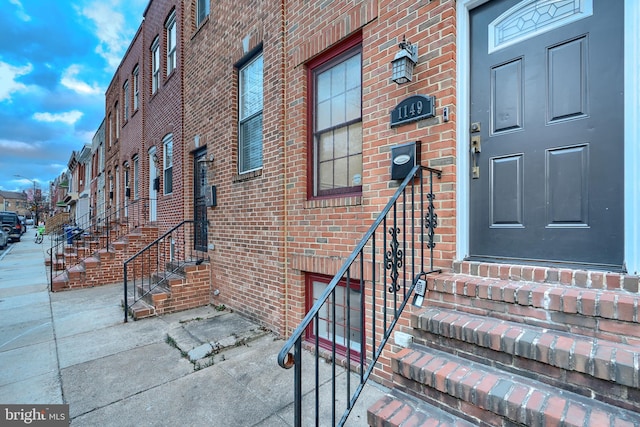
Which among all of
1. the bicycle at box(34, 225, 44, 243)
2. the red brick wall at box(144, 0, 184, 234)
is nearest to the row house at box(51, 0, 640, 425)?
the red brick wall at box(144, 0, 184, 234)

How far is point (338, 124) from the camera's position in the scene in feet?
11.3

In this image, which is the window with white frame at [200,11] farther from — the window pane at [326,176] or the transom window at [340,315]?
the transom window at [340,315]

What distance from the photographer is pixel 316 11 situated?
3.47 m

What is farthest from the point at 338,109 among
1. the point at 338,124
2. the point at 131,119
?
the point at 131,119

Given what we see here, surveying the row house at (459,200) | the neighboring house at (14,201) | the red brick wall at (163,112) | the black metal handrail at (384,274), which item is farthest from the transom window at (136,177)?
the neighboring house at (14,201)

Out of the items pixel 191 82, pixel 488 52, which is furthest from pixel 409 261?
pixel 191 82

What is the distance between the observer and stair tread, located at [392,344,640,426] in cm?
139

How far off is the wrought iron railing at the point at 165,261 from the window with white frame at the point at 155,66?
407 cm

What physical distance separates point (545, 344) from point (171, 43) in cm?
859

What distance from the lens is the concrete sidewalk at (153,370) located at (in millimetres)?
2449

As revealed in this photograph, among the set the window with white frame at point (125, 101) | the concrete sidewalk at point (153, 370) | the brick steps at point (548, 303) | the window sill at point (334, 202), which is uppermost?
the window with white frame at point (125, 101)

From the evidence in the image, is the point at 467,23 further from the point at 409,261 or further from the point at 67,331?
the point at 67,331

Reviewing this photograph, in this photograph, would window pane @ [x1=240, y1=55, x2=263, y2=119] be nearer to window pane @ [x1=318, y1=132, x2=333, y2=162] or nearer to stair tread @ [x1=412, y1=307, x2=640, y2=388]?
window pane @ [x1=318, y1=132, x2=333, y2=162]

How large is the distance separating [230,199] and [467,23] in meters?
3.69
